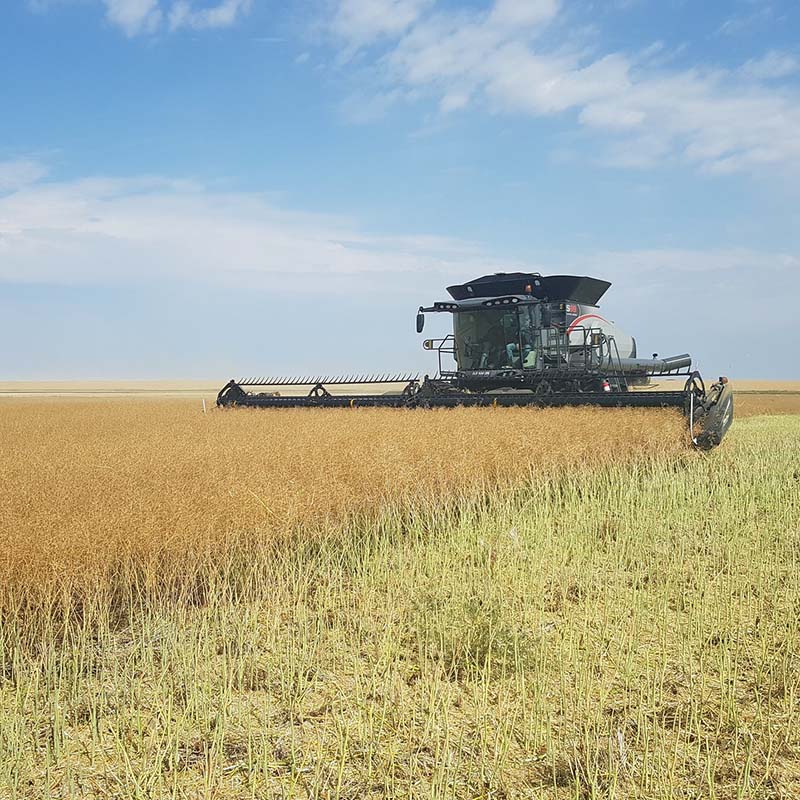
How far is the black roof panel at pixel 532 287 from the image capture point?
1255 centimetres

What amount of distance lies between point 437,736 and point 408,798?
0.33 metres

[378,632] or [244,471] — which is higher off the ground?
[244,471]

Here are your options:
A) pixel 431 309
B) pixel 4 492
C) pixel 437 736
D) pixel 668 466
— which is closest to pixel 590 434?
pixel 668 466

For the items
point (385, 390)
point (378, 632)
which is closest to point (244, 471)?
point (378, 632)

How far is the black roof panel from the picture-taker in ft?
41.2

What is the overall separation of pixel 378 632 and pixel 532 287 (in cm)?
915

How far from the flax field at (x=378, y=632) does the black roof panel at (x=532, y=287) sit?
227 inches

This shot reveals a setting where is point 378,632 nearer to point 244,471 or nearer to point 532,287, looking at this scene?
point 244,471

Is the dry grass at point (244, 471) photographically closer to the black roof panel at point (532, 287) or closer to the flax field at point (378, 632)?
the flax field at point (378, 632)

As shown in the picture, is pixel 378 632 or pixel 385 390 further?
pixel 385 390

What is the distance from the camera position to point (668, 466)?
9367 millimetres

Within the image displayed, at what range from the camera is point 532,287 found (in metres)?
12.5

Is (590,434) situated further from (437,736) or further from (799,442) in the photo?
(437,736)

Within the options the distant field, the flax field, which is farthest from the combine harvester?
the distant field
